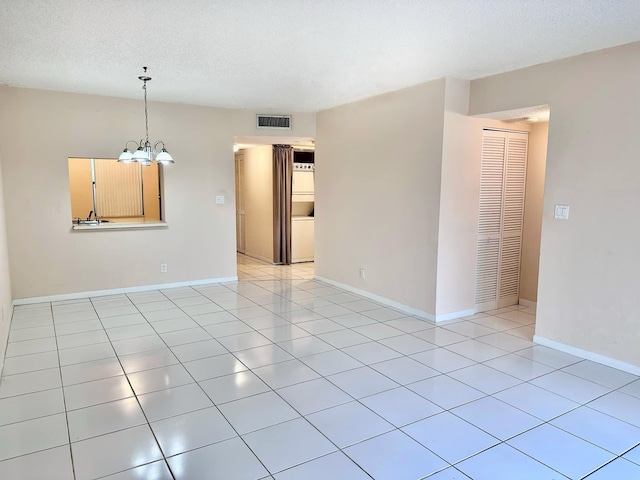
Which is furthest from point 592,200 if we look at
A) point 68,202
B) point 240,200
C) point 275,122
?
point 240,200

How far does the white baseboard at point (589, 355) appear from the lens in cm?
330

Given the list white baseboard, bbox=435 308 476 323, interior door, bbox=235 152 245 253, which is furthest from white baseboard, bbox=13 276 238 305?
white baseboard, bbox=435 308 476 323

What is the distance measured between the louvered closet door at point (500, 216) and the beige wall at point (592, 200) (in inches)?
34.8

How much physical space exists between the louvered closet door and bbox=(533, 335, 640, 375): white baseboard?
Answer: 106 centimetres

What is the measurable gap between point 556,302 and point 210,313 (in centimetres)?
346

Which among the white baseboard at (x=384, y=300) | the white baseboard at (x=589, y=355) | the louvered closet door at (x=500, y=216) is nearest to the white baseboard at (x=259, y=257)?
the white baseboard at (x=384, y=300)

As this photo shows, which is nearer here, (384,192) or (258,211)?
(384,192)

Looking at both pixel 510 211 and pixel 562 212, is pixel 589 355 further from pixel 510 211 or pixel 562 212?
pixel 510 211

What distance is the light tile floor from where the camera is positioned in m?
2.19

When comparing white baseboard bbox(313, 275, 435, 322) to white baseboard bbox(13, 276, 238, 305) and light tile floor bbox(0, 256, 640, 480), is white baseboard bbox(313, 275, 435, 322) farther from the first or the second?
white baseboard bbox(13, 276, 238, 305)

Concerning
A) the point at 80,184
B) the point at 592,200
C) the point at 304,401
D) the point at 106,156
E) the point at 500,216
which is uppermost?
the point at 106,156

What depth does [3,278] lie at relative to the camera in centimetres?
390

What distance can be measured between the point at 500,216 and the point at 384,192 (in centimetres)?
134

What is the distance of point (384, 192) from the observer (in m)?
5.07
